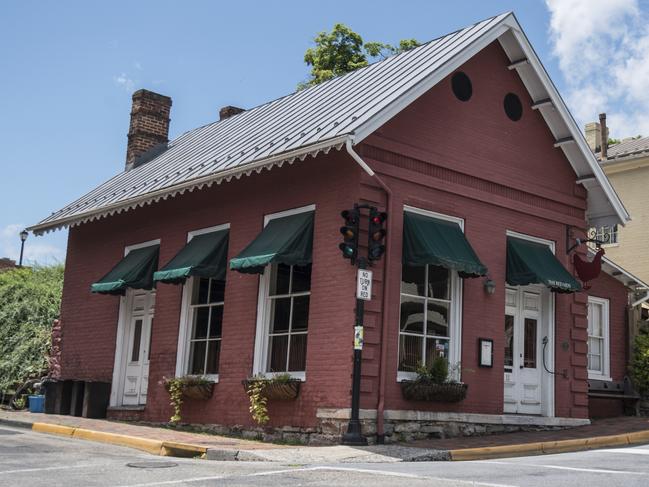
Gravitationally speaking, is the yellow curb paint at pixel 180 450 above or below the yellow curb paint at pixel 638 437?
below

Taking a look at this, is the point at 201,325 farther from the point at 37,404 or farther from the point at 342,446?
the point at 37,404

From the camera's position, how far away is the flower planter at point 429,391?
14.0 metres

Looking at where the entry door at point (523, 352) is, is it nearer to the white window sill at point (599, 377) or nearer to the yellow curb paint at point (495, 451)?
the yellow curb paint at point (495, 451)

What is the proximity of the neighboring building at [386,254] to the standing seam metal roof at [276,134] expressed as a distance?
76 mm

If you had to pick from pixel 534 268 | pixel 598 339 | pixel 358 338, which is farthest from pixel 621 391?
pixel 358 338

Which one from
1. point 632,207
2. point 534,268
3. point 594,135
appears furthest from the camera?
point 594,135

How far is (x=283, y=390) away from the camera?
14.2m

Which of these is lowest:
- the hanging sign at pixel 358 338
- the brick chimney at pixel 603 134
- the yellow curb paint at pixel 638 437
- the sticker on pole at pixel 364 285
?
the yellow curb paint at pixel 638 437

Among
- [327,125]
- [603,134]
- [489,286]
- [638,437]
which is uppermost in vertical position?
[603,134]

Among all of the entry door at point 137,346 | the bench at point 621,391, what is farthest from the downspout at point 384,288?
the bench at point 621,391

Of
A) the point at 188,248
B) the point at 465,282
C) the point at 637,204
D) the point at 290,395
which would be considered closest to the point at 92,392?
the point at 188,248

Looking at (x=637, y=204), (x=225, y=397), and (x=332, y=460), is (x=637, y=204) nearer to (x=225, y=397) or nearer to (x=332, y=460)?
(x=225, y=397)

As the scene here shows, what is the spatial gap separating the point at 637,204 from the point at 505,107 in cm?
1273

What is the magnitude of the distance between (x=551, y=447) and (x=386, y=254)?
3938mm
